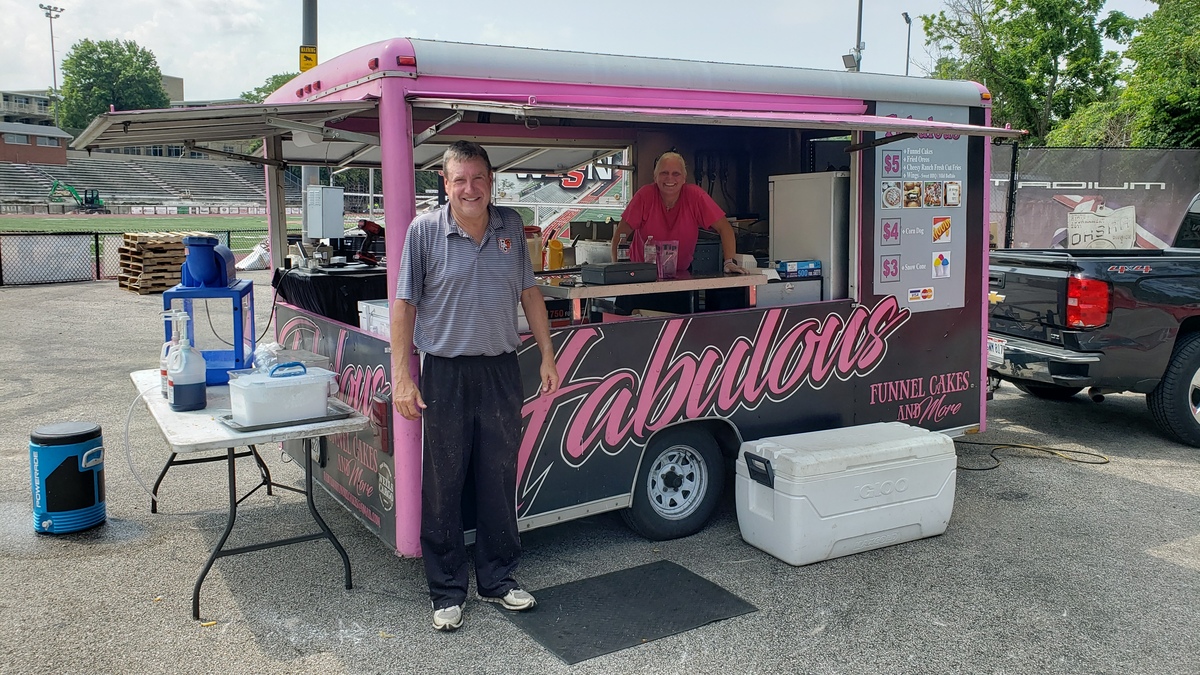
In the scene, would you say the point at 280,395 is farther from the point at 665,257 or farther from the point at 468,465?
the point at 665,257

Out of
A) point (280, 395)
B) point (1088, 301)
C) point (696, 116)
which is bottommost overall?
point (280, 395)

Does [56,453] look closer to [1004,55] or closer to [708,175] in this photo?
[708,175]

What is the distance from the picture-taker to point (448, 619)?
3855 millimetres

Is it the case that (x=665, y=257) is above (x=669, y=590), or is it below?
above

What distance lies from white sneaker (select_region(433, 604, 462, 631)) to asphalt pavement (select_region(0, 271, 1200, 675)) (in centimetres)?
4

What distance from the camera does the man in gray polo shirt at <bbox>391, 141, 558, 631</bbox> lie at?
3.80 metres

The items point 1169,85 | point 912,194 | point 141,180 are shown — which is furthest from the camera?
point 141,180

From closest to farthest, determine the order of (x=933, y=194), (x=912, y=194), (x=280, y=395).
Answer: (x=280, y=395) < (x=912, y=194) < (x=933, y=194)

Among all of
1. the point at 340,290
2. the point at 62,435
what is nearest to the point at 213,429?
the point at 340,290

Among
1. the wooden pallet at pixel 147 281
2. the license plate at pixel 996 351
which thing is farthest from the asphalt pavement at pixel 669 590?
the wooden pallet at pixel 147 281

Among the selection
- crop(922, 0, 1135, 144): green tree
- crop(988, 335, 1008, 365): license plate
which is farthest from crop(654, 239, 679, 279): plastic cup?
crop(922, 0, 1135, 144): green tree

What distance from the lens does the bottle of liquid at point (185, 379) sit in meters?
4.11

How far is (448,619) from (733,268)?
2.55 meters

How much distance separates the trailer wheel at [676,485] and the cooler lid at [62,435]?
9.53ft
